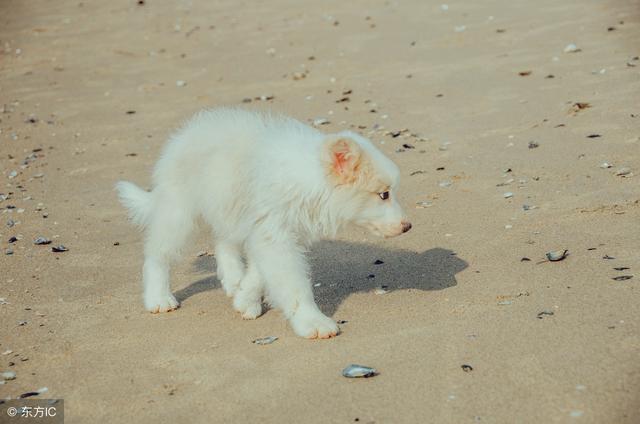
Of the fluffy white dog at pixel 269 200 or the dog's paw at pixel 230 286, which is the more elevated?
the fluffy white dog at pixel 269 200

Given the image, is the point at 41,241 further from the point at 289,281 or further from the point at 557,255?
the point at 557,255

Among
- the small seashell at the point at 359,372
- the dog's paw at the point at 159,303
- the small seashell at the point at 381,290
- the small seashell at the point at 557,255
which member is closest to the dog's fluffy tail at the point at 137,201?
the dog's paw at the point at 159,303

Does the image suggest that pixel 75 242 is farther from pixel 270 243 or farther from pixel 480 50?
pixel 480 50

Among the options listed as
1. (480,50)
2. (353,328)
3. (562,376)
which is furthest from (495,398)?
(480,50)

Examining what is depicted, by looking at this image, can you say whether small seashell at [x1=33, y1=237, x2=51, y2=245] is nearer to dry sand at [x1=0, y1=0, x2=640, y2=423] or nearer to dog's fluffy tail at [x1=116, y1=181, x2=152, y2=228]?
dry sand at [x1=0, y1=0, x2=640, y2=423]

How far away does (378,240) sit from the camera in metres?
6.72

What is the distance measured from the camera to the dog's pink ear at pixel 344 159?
5039 millimetres

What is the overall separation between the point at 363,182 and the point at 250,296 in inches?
40.2

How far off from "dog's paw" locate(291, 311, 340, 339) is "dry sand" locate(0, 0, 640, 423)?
58mm

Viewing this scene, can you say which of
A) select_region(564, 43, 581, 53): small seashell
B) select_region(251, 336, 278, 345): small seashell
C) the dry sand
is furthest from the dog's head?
select_region(564, 43, 581, 53): small seashell

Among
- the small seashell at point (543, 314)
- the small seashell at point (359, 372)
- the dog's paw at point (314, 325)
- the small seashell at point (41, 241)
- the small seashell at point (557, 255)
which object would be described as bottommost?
the small seashell at point (41, 241)

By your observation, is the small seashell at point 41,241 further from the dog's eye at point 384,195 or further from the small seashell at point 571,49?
the small seashell at point 571,49

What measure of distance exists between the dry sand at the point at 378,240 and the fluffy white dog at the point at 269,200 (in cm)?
23

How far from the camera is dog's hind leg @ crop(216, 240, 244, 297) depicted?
589cm
